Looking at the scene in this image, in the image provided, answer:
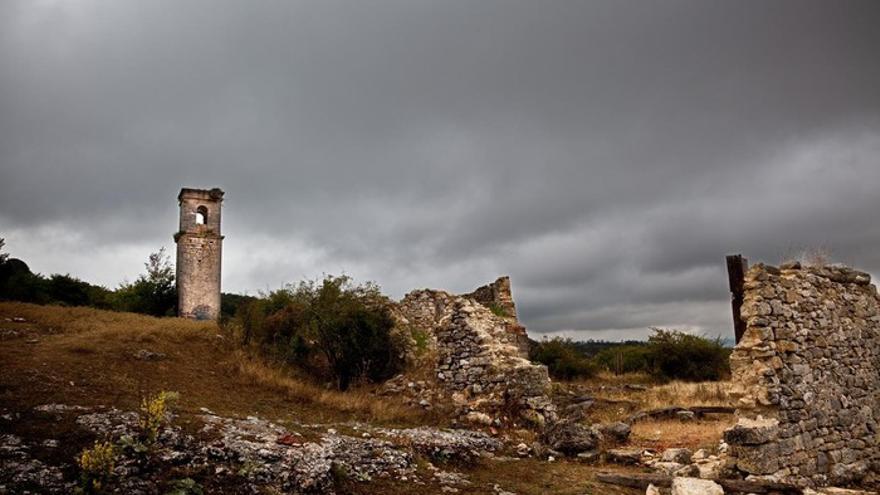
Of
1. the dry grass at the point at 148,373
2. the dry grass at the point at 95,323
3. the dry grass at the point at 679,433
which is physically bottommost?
the dry grass at the point at 679,433

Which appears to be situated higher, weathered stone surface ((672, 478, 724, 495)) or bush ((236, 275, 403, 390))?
bush ((236, 275, 403, 390))

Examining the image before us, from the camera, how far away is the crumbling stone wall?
897cm

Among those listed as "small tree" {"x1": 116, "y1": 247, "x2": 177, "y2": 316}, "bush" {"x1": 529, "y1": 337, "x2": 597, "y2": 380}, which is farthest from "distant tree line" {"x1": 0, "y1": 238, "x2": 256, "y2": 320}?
"bush" {"x1": 529, "y1": 337, "x2": 597, "y2": 380}

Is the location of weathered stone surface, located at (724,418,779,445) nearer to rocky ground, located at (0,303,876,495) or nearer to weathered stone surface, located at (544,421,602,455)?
rocky ground, located at (0,303,876,495)

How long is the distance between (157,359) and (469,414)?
286 inches

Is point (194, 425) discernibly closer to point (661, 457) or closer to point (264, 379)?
point (264, 379)

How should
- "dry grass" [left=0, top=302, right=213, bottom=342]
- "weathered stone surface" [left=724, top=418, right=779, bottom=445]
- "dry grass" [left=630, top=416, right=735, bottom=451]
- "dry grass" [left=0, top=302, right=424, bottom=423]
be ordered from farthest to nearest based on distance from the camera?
1. "dry grass" [left=0, top=302, right=213, bottom=342]
2. "dry grass" [left=630, top=416, right=735, bottom=451]
3. "dry grass" [left=0, top=302, right=424, bottom=423]
4. "weathered stone surface" [left=724, top=418, right=779, bottom=445]

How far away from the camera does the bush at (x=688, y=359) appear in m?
25.5

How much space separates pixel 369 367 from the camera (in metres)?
15.0

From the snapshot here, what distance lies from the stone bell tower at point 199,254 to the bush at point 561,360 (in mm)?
14556

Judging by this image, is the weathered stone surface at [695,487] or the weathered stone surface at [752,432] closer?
the weathered stone surface at [695,487]

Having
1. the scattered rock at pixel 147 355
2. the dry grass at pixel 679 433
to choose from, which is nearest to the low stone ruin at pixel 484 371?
the dry grass at pixel 679 433

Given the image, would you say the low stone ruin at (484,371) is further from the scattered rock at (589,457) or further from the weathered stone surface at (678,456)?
the weathered stone surface at (678,456)

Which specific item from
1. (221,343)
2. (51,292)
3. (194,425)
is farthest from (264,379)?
(51,292)
